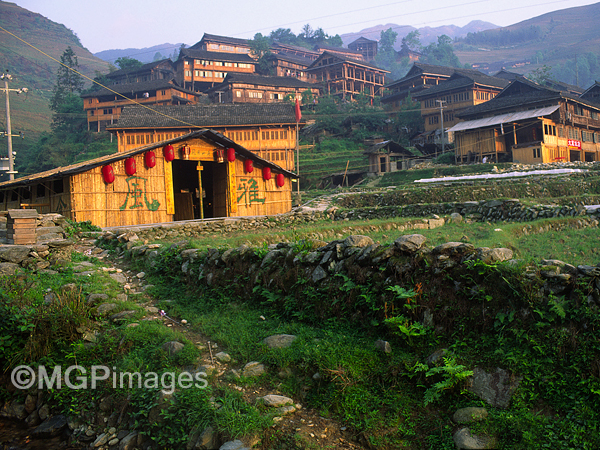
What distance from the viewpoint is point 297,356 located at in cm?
532

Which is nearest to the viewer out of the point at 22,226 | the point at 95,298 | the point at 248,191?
the point at 95,298

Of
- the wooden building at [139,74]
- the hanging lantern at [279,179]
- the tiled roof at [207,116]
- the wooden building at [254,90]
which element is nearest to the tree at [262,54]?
the wooden building at [254,90]

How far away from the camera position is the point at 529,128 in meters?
35.6

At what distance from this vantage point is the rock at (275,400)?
4625 mm

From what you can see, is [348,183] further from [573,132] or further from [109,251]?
[109,251]

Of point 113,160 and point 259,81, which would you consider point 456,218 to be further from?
point 259,81

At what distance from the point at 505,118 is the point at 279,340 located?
3687 cm

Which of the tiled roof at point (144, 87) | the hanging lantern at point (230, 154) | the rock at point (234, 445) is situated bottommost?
the rock at point (234, 445)

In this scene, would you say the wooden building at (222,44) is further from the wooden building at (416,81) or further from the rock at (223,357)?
the rock at (223,357)

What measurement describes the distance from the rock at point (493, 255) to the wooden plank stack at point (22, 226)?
35.0ft

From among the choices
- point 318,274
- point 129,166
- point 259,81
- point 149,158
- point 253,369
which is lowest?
point 253,369

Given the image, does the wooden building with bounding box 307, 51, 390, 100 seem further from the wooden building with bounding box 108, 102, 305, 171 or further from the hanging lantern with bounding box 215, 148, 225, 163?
the hanging lantern with bounding box 215, 148, 225, 163

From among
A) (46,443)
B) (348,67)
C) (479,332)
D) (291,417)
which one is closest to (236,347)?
(291,417)

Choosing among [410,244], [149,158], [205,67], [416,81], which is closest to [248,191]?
[149,158]
